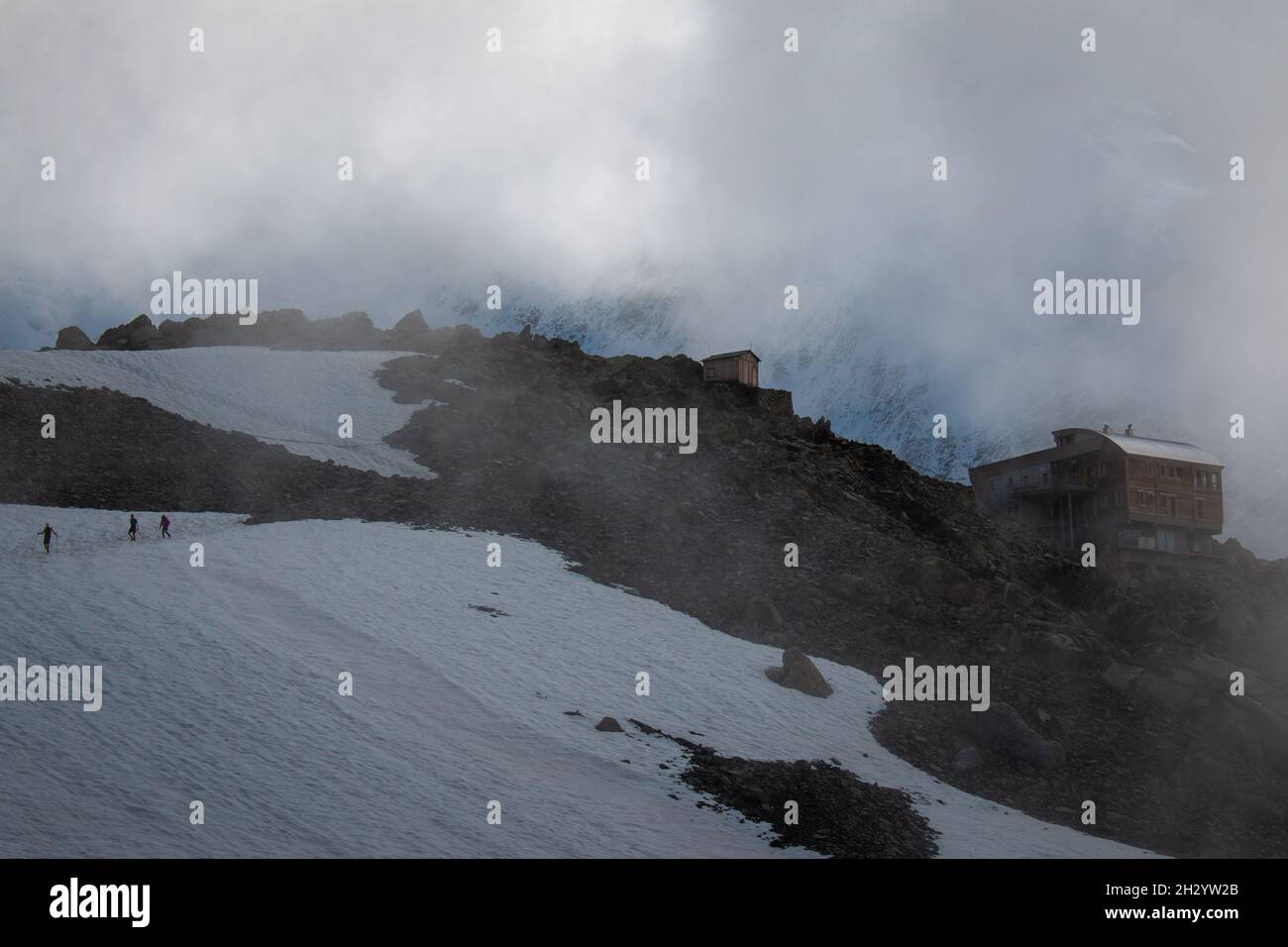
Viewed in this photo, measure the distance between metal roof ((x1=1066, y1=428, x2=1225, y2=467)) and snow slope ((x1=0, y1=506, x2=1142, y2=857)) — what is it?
35.7 meters

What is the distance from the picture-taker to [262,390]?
5641cm

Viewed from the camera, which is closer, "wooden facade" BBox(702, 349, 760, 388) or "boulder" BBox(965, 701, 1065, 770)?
"boulder" BBox(965, 701, 1065, 770)

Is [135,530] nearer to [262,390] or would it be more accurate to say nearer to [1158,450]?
[262,390]

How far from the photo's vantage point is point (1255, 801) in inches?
955

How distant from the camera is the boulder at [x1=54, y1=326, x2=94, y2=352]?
214 feet

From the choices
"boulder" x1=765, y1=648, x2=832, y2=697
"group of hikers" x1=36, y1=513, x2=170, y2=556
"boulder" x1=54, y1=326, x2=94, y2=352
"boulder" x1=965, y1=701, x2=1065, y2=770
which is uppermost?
"boulder" x1=54, y1=326, x2=94, y2=352

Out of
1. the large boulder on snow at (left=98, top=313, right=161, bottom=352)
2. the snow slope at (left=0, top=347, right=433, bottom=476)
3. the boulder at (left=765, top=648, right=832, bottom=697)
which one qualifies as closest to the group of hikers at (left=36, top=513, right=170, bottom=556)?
the snow slope at (left=0, top=347, right=433, bottom=476)

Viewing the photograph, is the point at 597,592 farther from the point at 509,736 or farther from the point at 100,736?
the point at 100,736

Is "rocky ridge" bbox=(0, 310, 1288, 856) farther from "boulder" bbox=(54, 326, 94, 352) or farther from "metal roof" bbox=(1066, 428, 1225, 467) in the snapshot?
"boulder" bbox=(54, 326, 94, 352)

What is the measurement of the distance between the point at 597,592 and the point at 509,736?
12014 millimetres

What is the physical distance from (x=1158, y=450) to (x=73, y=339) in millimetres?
74099

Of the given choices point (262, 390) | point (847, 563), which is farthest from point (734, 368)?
point (262, 390)

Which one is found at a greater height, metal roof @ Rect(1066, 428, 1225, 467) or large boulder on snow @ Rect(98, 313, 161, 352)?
large boulder on snow @ Rect(98, 313, 161, 352)
